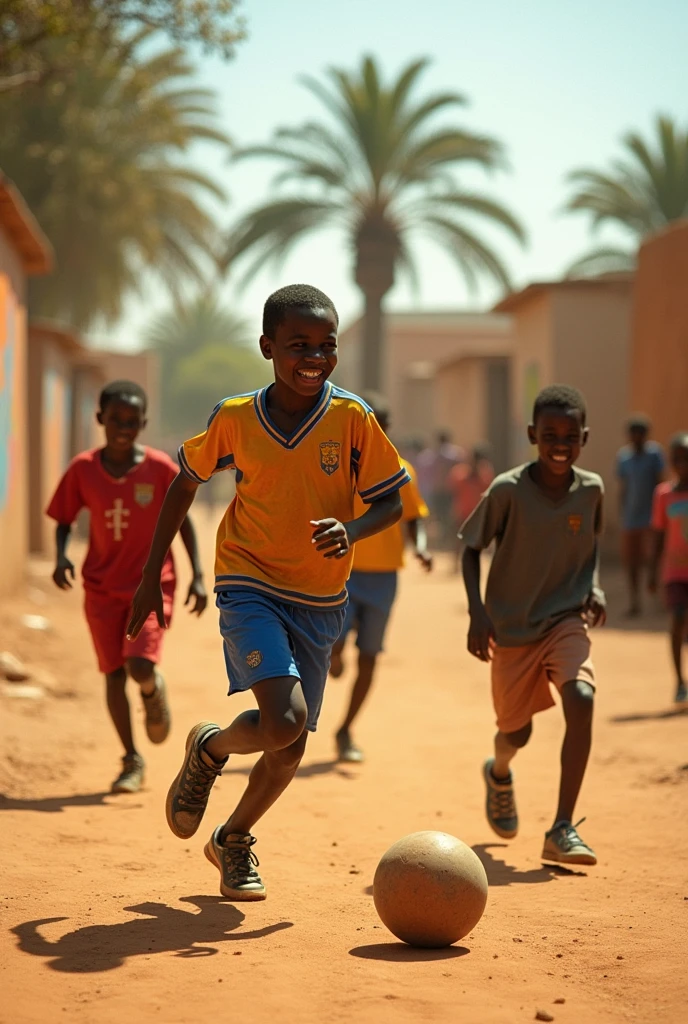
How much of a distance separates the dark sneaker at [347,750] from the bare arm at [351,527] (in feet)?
12.3

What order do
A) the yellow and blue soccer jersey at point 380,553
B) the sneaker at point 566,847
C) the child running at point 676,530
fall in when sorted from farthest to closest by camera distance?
the child running at point 676,530 → the yellow and blue soccer jersey at point 380,553 → the sneaker at point 566,847

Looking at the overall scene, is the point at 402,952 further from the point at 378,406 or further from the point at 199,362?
the point at 199,362

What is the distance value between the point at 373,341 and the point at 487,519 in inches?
913

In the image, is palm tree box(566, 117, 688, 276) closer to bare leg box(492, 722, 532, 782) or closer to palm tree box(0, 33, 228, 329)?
palm tree box(0, 33, 228, 329)

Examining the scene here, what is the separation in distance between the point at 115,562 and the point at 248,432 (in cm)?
250

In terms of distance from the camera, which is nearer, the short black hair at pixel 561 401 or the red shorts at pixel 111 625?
the short black hair at pixel 561 401

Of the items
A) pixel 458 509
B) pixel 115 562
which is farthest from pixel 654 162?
pixel 115 562

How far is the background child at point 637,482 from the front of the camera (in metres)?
13.8

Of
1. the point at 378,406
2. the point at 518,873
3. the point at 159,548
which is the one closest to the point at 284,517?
the point at 159,548

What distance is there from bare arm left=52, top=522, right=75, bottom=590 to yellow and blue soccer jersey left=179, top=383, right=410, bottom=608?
2.08 meters

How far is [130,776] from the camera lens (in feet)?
23.0

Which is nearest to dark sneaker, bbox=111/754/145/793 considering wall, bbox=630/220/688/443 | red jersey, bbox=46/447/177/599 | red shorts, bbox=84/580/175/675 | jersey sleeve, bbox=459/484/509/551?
red shorts, bbox=84/580/175/675

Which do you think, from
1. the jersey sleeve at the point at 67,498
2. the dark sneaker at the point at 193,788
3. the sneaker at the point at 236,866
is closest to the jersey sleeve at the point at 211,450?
the dark sneaker at the point at 193,788

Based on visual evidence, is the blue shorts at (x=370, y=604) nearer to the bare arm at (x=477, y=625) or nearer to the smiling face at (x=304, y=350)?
the bare arm at (x=477, y=625)
